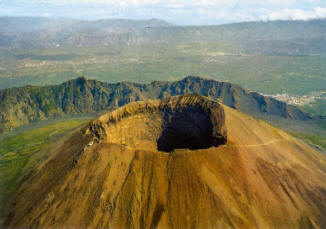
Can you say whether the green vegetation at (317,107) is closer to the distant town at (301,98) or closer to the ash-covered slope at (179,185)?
the distant town at (301,98)

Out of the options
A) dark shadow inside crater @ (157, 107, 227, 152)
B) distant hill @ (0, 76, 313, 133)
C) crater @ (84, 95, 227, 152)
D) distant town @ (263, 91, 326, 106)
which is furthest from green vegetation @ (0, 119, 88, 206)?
distant town @ (263, 91, 326, 106)

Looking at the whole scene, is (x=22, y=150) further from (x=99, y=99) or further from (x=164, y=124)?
(x=99, y=99)

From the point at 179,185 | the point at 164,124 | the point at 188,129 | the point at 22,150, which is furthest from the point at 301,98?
the point at 179,185

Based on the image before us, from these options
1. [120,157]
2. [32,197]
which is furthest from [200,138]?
[32,197]

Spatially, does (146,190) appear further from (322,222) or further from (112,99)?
(112,99)

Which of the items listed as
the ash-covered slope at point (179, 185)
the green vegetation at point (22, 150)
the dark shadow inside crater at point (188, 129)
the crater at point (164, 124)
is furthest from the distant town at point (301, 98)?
the ash-covered slope at point (179, 185)

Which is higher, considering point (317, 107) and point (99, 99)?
point (317, 107)
